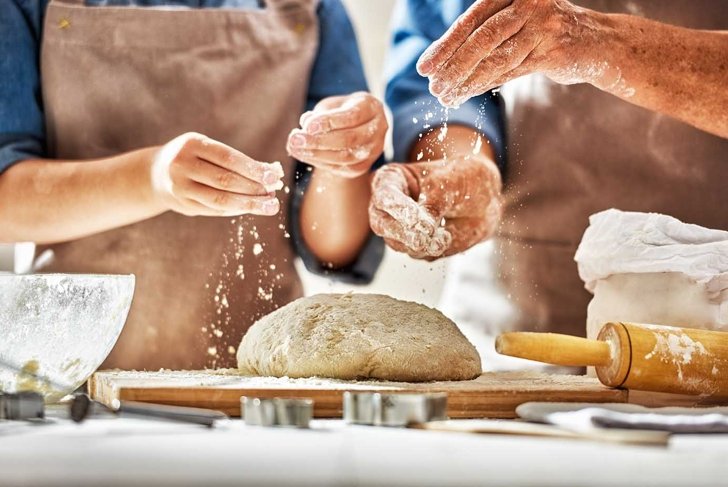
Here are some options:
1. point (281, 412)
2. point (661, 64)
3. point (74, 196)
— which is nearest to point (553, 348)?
point (281, 412)

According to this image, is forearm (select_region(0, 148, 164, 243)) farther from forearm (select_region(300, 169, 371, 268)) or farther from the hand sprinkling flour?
the hand sprinkling flour

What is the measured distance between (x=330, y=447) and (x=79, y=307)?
1.44ft

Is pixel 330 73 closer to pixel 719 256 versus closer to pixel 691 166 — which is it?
pixel 691 166

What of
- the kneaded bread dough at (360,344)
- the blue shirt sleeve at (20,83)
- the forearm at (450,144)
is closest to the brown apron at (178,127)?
the blue shirt sleeve at (20,83)

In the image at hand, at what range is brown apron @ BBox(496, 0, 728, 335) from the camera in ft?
5.91

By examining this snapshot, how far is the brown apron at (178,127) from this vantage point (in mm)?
1736

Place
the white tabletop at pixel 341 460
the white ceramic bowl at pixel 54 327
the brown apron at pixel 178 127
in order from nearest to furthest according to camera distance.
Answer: the white tabletop at pixel 341 460, the white ceramic bowl at pixel 54 327, the brown apron at pixel 178 127

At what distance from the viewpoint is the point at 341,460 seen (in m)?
0.76

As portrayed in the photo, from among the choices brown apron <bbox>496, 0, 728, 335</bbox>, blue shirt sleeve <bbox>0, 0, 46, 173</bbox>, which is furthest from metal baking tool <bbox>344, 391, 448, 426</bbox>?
blue shirt sleeve <bbox>0, 0, 46, 173</bbox>

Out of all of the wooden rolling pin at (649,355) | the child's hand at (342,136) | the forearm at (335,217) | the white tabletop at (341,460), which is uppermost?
the child's hand at (342,136)

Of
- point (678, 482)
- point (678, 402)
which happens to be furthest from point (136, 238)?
point (678, 482)

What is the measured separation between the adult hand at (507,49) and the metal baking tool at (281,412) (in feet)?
1.96

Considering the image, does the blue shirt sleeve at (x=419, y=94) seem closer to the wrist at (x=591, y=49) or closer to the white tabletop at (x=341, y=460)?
the wrist at (x=591, y=49)

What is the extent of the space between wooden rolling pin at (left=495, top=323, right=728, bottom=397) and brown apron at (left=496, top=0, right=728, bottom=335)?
595 mm
